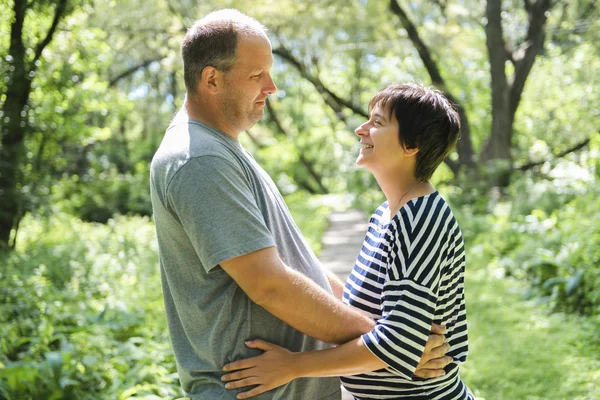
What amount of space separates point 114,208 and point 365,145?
15.2 metres

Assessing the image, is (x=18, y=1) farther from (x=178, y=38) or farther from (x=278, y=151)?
(x=278, y=151)

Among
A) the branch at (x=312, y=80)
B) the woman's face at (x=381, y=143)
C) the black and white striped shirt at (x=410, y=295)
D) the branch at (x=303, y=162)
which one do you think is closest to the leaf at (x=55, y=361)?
the black and white striped shirt at (x=410, y=295)

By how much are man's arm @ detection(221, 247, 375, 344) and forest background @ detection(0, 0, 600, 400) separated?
35.3 inches

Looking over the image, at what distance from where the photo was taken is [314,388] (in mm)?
1921

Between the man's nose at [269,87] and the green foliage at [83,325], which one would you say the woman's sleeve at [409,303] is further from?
the green foliage at [83,325]

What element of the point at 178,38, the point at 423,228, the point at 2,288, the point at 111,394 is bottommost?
the point at 111,394

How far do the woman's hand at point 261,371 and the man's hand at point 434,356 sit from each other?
1.18 ft

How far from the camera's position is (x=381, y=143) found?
1951 mm

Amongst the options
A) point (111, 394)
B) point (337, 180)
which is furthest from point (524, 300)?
point (337, 180)

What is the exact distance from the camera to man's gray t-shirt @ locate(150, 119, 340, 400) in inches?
63.9

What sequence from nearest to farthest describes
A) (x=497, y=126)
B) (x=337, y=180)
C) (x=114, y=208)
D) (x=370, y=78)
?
(x=497, y=126), (x=114, y=208), (x=370, y=78), (x=337, y=180)

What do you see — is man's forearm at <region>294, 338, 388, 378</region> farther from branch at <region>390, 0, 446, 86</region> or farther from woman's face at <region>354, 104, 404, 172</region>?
branch at <region>390, 0, 446, 86</region>

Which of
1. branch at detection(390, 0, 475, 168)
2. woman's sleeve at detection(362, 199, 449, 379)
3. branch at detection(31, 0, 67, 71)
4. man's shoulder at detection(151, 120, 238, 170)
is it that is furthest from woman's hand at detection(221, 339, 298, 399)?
branch at detection(390, 0, 475, 168)

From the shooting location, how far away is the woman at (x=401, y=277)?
5.61 ft
